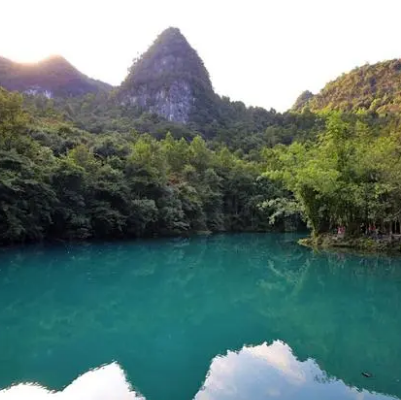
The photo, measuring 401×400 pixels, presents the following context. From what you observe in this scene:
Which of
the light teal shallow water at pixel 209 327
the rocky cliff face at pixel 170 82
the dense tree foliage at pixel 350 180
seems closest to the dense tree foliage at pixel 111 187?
Answer: the light teal shallow water at pixel 209 327

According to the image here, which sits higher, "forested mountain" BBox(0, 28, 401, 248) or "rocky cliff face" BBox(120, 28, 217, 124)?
"rocky cliff face" BBox(120, 28, 217, 124)

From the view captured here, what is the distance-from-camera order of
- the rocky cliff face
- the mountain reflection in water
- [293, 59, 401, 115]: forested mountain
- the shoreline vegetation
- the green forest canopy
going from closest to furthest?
the mountain reflection in water < the shoreline vegetation < the green forest canopy < [293, 59, 401, 115]: forested mountain < the rocky cliff face

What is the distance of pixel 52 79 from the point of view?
291 ft

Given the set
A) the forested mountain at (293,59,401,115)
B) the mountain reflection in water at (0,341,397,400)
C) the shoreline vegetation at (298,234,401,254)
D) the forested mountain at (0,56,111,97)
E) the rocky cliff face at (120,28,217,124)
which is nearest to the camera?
the mountain reflection in water at (0,341,397,400)

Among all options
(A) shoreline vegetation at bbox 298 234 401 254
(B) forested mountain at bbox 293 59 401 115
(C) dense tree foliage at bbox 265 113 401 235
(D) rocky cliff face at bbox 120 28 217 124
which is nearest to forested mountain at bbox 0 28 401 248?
(C) dense tree foliage at bbox 265 113 401 235

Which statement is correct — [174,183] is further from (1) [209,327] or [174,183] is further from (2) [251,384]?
(2) [251,384]

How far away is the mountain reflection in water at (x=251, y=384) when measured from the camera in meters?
5.57

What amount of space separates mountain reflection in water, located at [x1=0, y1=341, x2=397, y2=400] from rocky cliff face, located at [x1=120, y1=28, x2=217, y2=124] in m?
70.3

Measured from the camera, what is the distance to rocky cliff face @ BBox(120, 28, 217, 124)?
78562 millimetres

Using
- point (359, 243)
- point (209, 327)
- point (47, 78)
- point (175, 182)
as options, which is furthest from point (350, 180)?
point (47, 78)

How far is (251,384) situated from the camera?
6.00 m

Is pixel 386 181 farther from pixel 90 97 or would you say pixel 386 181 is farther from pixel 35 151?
pixel 90 97

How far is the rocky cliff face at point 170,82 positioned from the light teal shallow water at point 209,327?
62786 millimetres

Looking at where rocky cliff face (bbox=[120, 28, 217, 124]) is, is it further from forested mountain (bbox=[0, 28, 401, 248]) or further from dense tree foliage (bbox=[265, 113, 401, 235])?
dense tree foliage (bbox=[265, 113, 401, 235])
